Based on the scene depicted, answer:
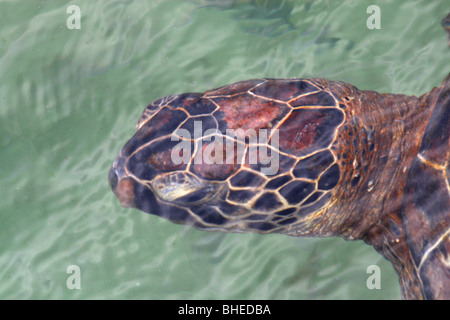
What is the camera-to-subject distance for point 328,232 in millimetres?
3002

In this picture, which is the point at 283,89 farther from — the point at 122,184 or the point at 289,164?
the point at 122,184

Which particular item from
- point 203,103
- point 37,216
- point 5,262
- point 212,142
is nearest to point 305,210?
point 212,142

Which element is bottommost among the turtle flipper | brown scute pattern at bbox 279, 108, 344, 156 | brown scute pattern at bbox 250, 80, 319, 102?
the turtle flipper

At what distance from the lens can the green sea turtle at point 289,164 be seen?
2387 mm

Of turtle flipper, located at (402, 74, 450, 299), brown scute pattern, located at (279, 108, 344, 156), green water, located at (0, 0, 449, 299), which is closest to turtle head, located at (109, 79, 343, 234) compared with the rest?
brown scute pattern, located at (279, 108, 344, 156)

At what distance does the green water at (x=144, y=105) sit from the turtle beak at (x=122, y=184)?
1045 millimetres

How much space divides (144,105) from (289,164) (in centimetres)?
180

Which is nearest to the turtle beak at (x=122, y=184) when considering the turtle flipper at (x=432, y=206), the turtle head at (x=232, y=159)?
the turtle head at (x=232, y=159)

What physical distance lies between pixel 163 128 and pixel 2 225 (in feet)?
7.09

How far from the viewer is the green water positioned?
3504 millimetres

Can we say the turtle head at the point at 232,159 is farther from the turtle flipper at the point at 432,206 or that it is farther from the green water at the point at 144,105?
the green water at the point at 144,105

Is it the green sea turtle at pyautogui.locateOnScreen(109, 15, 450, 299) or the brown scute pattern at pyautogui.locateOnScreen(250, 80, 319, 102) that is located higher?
the brown scute pattern at pyautogui.locateOnScreen(250, 80, 319, 102)

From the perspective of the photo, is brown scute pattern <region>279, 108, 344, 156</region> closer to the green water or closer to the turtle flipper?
the turtle flipper

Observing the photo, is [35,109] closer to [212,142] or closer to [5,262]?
[5,262]
